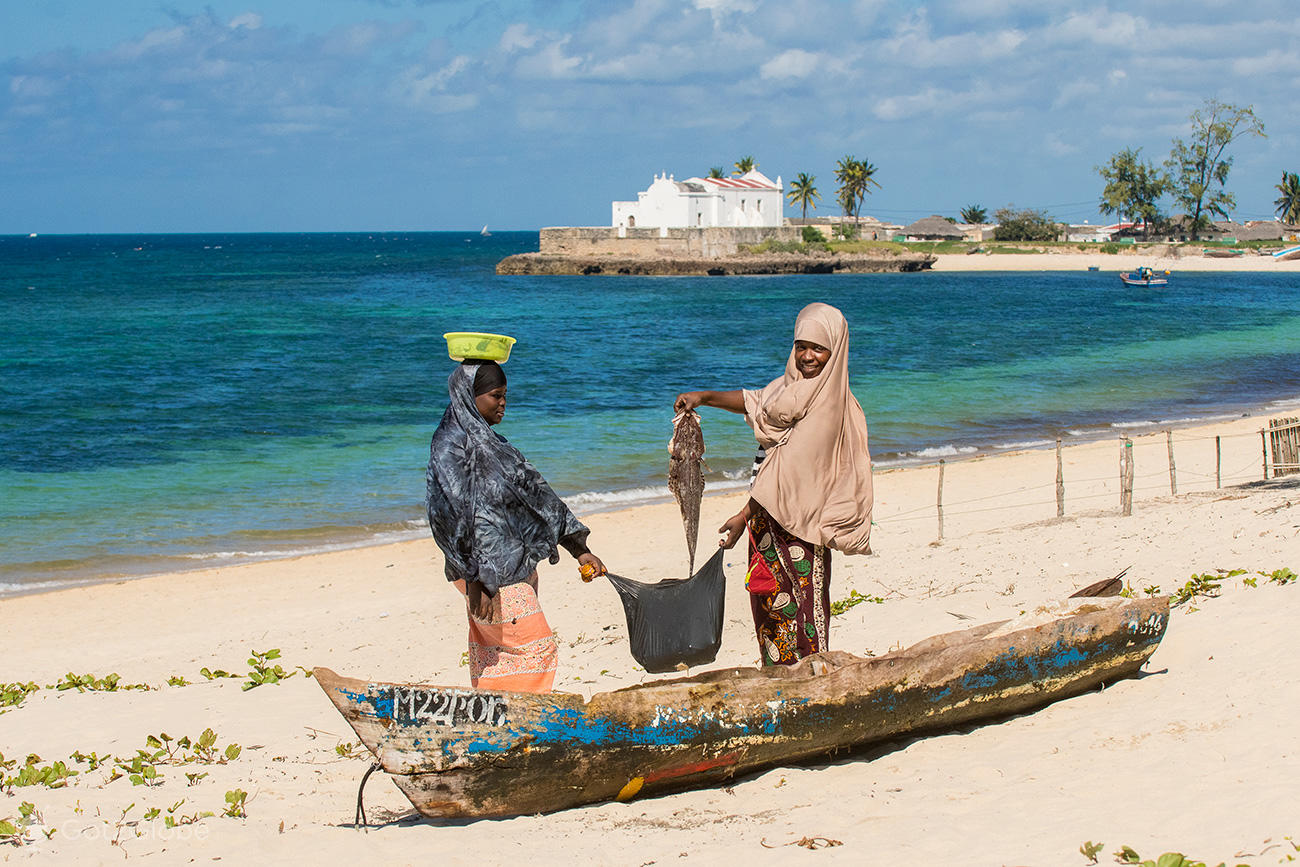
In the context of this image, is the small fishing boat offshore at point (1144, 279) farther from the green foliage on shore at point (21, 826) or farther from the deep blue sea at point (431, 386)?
the green foliage on shore at point (21, 826)

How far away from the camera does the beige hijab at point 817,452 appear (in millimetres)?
4309

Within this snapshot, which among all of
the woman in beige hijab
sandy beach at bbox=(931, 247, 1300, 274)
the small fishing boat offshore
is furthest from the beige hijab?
sandy beach at bbox=(931, 247, 1300, 274)

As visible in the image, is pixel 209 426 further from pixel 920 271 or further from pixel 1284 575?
pixel 920 271

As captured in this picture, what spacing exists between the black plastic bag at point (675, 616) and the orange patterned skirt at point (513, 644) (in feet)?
3.04

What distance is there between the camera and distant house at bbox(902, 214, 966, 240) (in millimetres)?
96812

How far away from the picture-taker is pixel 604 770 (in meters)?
3.99

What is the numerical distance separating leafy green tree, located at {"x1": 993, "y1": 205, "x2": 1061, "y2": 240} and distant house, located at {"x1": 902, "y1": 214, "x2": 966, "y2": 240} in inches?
156

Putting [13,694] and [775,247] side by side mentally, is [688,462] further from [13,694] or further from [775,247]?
[775,247]

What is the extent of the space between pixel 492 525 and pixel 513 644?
1.60ft

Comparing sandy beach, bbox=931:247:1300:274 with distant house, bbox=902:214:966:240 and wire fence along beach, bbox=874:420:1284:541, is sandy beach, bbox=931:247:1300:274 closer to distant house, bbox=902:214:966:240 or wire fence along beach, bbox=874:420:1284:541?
distant house, bbox=902:214:966:240

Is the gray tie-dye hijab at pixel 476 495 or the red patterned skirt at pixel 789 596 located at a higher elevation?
the gray tie-dye hijab at pixel 476 495

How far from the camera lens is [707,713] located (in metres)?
4.07

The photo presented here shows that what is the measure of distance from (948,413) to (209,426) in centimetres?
1506

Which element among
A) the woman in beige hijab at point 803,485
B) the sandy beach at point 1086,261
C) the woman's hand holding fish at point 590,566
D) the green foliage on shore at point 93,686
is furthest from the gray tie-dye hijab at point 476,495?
the sandy beach at point 1086,261
